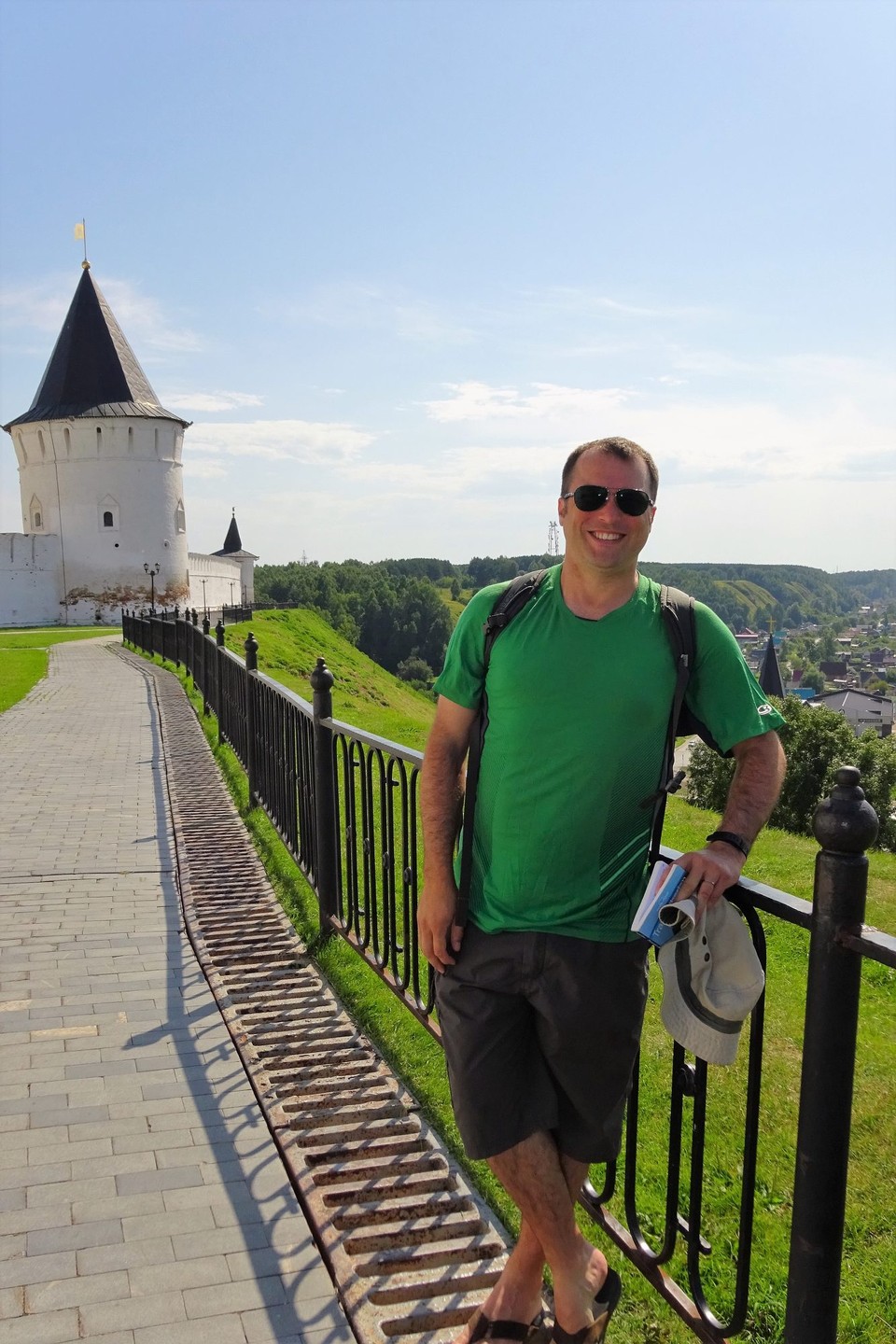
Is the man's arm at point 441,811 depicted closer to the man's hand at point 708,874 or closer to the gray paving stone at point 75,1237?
the man's hand at point 708,874

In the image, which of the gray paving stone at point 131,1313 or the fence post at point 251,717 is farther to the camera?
the fence post at point 251,717

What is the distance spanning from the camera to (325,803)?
17.7ft

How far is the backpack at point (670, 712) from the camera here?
2396 millimetres

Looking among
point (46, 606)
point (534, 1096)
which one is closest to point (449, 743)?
point (534, 1096)

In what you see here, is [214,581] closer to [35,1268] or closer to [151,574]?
[151,574]

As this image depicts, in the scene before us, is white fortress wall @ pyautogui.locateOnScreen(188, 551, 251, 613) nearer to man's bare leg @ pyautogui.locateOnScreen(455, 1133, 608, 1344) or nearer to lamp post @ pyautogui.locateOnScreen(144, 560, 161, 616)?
lamp post @ pyautogui.locateOnScreen(144, 560, 161, 616)

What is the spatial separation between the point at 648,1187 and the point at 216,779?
7.38 meters

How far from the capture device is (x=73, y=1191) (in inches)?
126

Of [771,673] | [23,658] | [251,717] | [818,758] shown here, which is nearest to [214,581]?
[771,673]

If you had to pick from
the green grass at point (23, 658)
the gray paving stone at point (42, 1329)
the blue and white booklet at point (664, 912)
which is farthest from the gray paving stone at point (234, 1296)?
the green grass at point (23, 658)

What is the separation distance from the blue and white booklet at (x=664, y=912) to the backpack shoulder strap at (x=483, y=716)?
51 cm

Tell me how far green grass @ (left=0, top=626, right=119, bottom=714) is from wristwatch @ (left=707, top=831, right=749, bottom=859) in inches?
599

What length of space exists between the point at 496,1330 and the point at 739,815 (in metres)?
1.29

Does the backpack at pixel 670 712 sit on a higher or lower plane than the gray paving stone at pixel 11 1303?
higher
